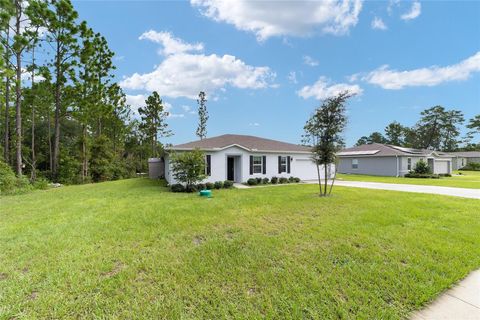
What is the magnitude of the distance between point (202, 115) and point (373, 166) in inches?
999

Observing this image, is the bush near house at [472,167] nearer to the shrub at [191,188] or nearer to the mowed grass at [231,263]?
the mowed grass at [231,263]

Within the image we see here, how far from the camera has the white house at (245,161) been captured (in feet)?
45.1

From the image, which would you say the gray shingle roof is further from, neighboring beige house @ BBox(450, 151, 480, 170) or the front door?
neighboring beige house @ BBox(450, 151, 480, 170)

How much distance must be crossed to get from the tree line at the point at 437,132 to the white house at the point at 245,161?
4293 centimetres

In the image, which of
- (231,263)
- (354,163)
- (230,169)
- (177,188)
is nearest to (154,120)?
(230,169)

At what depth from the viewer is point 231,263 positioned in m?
3.66

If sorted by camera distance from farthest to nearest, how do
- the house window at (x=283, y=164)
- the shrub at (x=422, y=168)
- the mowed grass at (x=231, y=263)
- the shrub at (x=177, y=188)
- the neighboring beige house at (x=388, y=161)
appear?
1. the neighboring beige house at (x=388, y=161)
2. the shrub at (x=422, y=168)
3. the house window at (x=283, y=164)
4. the shrub at (x=177, y=188)
5. the mowed grass at (x=231, y=263)

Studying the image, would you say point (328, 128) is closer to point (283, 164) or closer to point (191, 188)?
point (283, 164)

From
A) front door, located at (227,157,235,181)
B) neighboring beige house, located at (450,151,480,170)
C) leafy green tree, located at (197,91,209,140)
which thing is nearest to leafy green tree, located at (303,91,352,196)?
front door, located at (227,157,235,181)

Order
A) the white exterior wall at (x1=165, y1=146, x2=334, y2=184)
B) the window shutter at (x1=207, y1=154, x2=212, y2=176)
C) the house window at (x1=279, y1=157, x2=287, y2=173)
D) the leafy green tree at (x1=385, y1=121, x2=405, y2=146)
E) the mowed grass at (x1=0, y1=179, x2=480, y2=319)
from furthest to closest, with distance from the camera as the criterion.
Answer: the leafy green tree at (x1=385, y1=121, x2=405, y2=146) → the house window at (x1=279, y1=157, x2=287, y2=173) → the white exterior wall at (x1=165, y1=146, x2=334, y2=184) → the window shutter at (x1=207, y1=154, x2=212, y2=176) → the mowed grass at (x1=0, y1=179, x2=480, y2=319)

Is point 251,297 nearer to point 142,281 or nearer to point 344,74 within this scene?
point 142,281

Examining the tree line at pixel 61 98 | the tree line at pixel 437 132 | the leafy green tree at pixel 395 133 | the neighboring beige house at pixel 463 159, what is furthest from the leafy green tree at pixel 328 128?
the leafy green tree at pixel 395 133

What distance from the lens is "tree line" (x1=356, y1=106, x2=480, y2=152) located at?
A: 4384cm

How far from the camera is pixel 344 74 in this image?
1692 cm
